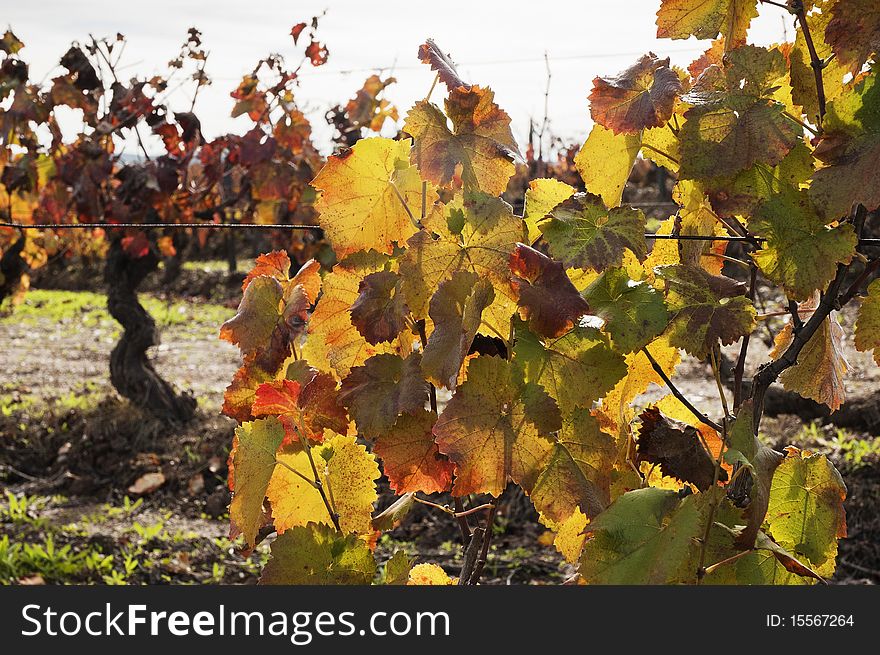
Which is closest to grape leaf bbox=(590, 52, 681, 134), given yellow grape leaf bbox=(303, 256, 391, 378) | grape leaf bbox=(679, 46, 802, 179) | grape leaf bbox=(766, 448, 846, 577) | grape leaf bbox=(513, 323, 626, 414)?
grape leaf bbox=(679, 46, 802, 179)

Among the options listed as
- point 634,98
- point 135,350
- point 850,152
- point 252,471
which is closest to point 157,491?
point 135,350

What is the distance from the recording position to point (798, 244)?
1133 millimetres

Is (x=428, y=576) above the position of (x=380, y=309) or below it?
below

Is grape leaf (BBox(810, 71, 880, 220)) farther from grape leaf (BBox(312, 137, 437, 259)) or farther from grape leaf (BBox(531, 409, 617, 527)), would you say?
grape leaf (BBox(312, 137, 437, 259))

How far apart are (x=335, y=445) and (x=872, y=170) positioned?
767 mm

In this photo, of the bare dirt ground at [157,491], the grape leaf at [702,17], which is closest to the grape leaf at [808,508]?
the grape leaf at [702,17]

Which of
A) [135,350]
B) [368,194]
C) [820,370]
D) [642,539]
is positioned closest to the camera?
[642,539]

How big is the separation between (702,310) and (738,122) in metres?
0.23

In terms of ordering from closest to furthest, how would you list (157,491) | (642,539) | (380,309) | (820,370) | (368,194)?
(642,539) → (380,309) → (368,194) → (820,370) → (157,491)

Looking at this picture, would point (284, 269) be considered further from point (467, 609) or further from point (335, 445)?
point (467, 609)

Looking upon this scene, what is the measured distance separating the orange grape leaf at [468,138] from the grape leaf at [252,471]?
40 cm

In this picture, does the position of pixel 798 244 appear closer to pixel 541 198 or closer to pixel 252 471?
pixel 541 198

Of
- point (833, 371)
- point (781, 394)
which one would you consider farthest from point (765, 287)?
point (833, 371)

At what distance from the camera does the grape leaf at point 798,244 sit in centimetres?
111
